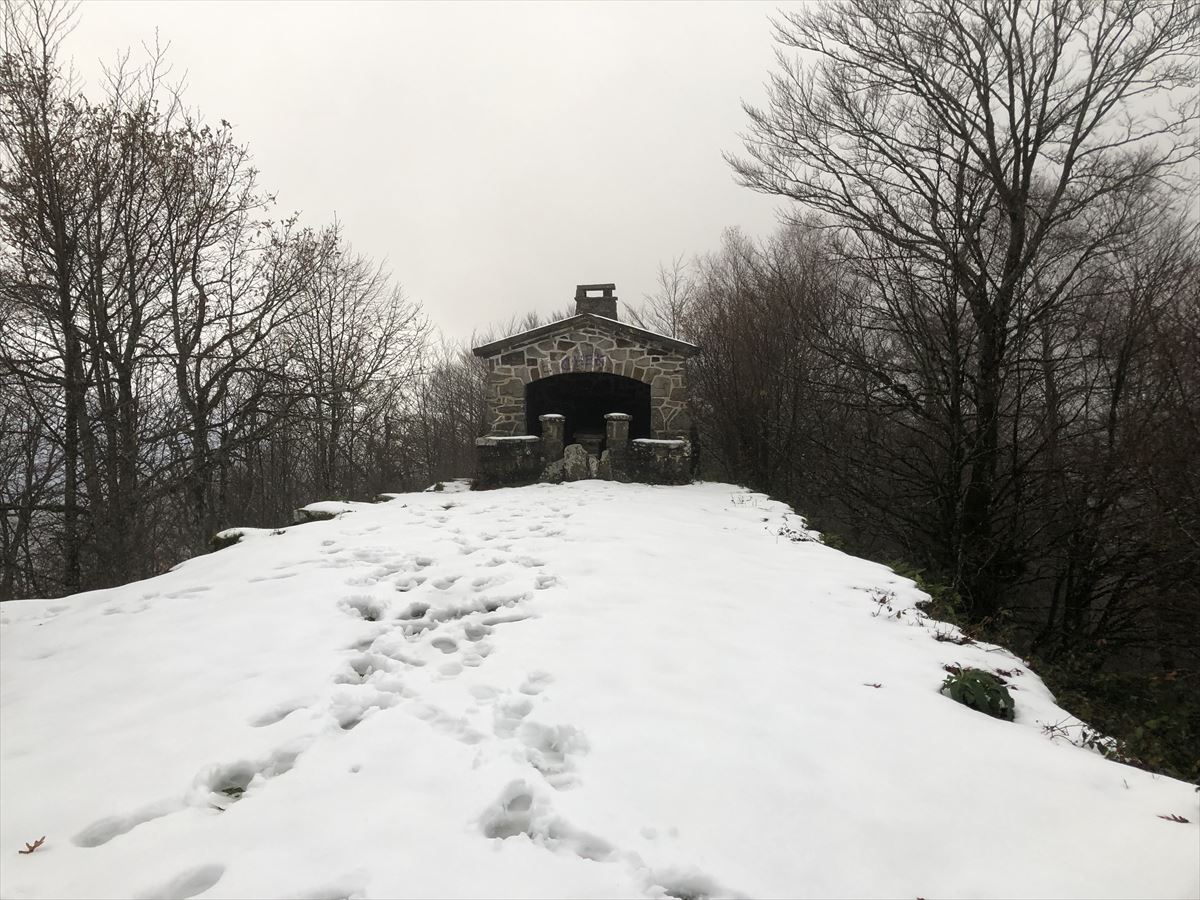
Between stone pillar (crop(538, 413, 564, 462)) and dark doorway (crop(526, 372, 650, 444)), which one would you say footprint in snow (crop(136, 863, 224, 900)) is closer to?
stone pillar (crop(538, 413, 564, 462))

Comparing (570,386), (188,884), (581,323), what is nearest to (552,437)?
(581,323)

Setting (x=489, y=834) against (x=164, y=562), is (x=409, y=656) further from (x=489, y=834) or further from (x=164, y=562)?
(x=164, y=562)

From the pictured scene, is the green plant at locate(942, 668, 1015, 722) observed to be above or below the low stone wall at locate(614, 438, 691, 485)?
below

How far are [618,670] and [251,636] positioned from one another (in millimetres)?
2090

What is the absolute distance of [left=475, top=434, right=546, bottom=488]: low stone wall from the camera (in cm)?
927

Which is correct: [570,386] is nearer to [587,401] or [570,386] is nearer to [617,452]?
[587,401]

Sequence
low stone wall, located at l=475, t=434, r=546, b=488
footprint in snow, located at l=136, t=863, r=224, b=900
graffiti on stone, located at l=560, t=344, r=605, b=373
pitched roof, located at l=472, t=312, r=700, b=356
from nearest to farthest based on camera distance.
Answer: footprint in snow, located at l=136, t=863, r=224, b=900
low stone wall, located at l=475, t=434, r=546, b=488
pitched roof, located at l=472, t=312, r=700, b=356
graffiti on stone, located at l=560, t=344, r=605, b=373

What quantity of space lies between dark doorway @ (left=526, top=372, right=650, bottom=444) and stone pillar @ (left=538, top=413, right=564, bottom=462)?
2350 millimetres

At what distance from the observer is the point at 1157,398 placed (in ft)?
20.6

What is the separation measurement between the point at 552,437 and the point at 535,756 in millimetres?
7791

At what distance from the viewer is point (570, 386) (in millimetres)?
13312

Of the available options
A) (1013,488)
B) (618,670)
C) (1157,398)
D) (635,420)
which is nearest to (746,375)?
(635,420)

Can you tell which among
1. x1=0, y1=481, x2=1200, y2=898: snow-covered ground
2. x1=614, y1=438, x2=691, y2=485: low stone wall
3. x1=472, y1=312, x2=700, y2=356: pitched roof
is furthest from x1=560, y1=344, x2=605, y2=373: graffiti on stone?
x1=0, y1=481, x2=1200, y2=898: snow-covered ground

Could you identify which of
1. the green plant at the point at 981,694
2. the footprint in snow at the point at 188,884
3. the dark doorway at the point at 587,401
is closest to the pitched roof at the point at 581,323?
the dark doorway at the point at 587,401
